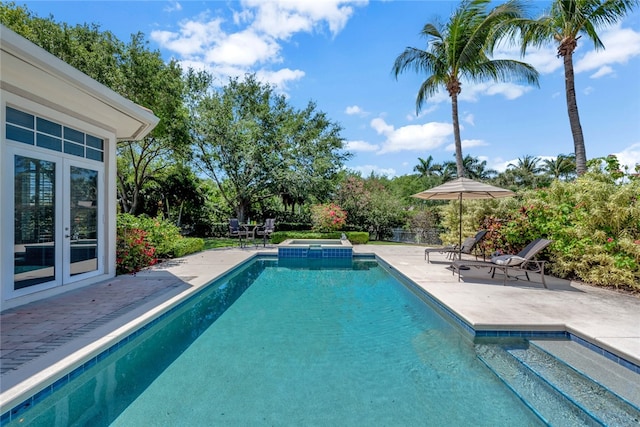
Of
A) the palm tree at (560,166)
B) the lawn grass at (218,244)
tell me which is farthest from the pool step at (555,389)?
the palm tree at (560,166)

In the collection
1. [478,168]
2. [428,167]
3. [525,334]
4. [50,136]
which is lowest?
[525,334]

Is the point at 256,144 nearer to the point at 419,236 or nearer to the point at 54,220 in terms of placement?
the point at 419,236

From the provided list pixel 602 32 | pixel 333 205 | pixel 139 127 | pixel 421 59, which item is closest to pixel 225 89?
pixel 333 205

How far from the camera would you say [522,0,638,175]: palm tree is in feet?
29.8

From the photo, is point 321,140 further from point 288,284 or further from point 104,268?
point 104,268

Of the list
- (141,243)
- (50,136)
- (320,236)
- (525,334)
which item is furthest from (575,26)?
(141,243)

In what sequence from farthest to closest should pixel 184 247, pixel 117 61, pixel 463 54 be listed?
pixel 117 61, pixel 463 54, pixel 184 247

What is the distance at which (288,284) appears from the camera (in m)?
7.80

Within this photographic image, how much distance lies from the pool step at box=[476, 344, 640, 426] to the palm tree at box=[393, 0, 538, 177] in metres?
9.82

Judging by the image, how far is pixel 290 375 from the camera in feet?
11.1

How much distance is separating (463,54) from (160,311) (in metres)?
13.5

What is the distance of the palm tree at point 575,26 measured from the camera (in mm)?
9086

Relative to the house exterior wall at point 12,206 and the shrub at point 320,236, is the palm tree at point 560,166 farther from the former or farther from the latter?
the house exterior wall at point 12,206

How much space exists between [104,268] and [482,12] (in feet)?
50.2
